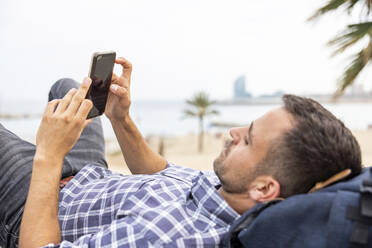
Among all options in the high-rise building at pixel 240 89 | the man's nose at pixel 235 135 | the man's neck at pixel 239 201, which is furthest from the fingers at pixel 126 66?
the high-rise building at pixel 240 89

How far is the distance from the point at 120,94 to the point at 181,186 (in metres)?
0.51

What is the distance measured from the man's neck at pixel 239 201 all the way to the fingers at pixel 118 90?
2.15 ft

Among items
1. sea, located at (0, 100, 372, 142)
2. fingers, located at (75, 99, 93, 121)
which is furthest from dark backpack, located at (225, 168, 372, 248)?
sea, located at (0, 100, 372, 142)

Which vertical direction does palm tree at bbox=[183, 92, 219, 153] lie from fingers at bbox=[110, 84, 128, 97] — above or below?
below

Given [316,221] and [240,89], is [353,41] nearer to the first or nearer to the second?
[316,221]

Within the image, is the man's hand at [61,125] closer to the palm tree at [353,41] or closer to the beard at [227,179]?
the beard at [227,179]

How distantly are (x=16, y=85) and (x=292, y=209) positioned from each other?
205 feet

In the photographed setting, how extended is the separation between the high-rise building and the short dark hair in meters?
53.0

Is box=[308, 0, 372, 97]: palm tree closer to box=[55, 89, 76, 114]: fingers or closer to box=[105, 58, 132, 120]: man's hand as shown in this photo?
box=[105, 58, 132, 120]: man's hand

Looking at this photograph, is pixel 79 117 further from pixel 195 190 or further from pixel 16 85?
pixel 16 85

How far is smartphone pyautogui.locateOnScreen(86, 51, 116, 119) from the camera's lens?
1218 millimetres

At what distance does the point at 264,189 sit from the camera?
103cm

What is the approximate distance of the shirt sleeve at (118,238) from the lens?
0.94 m

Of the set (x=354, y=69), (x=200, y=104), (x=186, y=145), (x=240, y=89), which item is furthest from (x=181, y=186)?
(x=240, y=89)
